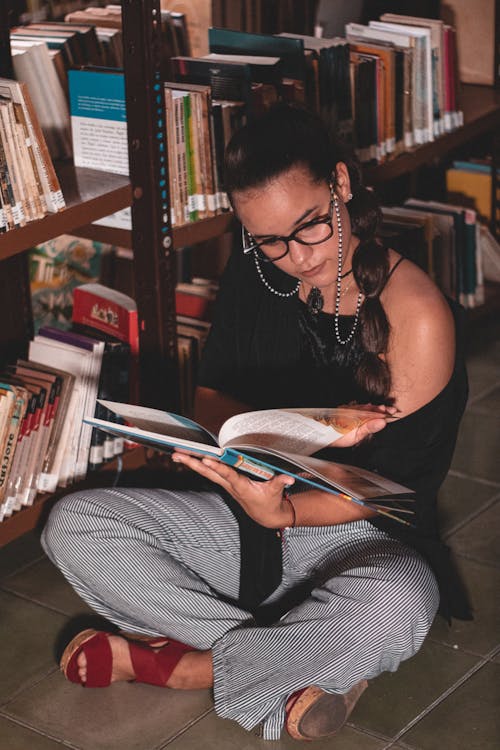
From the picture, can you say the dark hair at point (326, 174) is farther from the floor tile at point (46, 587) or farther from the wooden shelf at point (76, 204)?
the floor tile at point (46, 587)

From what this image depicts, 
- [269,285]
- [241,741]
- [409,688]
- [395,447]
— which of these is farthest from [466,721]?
[269,285]

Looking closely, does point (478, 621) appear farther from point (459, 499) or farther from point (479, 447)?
point (479, 447)

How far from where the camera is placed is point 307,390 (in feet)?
6.89

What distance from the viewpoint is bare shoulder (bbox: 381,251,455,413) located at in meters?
1.86

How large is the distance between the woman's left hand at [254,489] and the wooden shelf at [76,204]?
0.56 m

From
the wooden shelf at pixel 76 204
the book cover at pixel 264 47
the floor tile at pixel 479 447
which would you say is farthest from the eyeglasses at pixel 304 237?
the floor tile at pixel 479 447

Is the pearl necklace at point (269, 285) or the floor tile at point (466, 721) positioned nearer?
the floor tile at point (466, 721)

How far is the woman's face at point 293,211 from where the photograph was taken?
1.75 meters

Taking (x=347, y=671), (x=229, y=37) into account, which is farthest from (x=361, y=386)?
(x=229, y=37)

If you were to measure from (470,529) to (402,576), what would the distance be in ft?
2.37

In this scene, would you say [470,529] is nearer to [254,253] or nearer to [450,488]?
[450,488]

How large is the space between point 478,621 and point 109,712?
29.3 inches

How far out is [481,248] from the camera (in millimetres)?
3648

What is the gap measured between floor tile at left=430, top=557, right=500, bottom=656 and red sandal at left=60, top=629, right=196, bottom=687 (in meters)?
0.51
